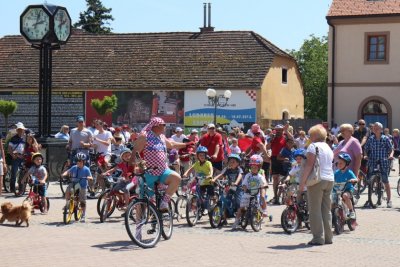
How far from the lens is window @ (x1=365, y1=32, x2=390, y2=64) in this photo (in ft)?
146

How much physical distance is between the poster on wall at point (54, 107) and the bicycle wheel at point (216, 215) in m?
37.8

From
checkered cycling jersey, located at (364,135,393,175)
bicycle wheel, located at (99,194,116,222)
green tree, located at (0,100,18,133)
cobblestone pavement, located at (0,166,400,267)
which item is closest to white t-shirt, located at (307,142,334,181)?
cobblestone pavement, located at (0,166,400,267)

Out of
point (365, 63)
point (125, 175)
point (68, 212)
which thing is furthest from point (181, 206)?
point (365, 63)

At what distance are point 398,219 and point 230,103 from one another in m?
33.1

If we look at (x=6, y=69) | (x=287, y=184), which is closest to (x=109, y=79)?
(x=6, y=69)

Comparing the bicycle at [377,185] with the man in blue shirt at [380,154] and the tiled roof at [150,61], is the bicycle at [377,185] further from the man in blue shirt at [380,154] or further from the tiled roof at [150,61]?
the tiled roof at [150,61]

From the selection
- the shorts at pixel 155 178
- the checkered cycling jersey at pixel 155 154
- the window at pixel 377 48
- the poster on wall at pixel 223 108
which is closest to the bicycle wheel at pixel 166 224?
the shorts at pixel 155 178

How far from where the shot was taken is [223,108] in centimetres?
5044

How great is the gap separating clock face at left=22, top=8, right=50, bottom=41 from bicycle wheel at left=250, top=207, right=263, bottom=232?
482 inches

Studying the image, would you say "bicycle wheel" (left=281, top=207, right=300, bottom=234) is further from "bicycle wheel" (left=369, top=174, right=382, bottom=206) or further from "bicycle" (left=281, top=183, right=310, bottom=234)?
"bicycle wheel" (left=369, top=174, right=382, bottom=206)

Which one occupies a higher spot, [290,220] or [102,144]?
A: [102,144]

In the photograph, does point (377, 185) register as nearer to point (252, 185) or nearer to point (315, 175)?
point (252, 185)

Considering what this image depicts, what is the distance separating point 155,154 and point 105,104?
3713 cm

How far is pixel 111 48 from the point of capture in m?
55.9
